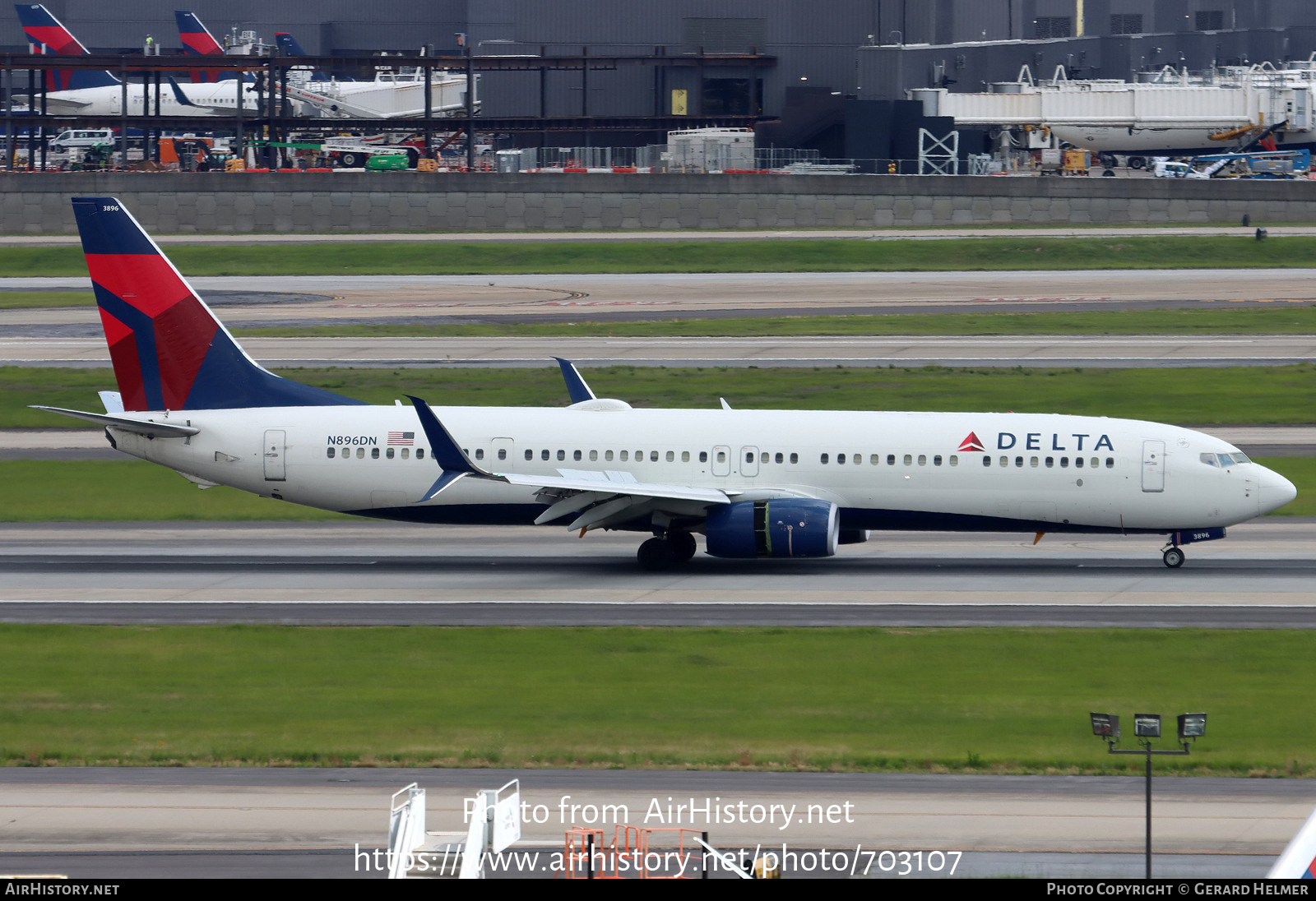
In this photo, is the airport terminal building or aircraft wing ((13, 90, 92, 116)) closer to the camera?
the airport terminal building

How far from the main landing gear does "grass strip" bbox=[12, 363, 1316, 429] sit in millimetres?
19574

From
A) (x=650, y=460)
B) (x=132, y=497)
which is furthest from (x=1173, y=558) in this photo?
(x=132, y=497)

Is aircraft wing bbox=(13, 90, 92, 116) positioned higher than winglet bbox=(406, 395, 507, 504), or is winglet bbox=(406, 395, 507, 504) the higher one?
aircraft wing bbox=(13, 90, 92, 116)

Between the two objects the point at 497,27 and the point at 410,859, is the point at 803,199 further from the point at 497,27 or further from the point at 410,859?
the point at 410,859

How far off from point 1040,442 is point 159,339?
23111mm

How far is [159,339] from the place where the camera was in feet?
144

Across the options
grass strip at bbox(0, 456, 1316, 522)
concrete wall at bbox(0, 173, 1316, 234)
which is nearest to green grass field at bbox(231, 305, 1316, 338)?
grass strip at bbox(0, 456, 1316, 522)

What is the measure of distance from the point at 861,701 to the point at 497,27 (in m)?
146

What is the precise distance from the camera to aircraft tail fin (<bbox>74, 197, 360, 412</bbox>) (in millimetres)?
43812

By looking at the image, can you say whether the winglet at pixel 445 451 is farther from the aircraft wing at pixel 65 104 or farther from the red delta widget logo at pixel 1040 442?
the aircraft wing at pixel 65 104

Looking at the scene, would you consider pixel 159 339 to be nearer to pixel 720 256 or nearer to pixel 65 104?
pixel 720 256

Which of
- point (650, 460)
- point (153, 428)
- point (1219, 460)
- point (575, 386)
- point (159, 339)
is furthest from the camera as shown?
point (575, 386)

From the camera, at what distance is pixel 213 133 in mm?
174250

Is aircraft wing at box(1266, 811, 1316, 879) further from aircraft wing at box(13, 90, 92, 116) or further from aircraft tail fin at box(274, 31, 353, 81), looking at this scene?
aircraft wing at box(13, 90, 92, 116)
